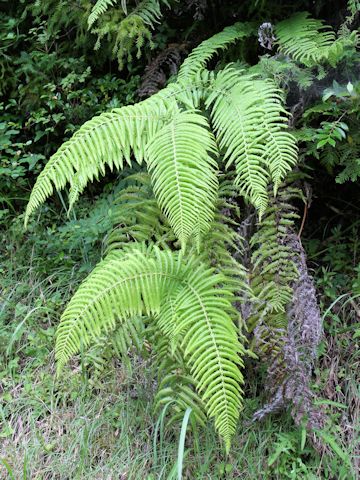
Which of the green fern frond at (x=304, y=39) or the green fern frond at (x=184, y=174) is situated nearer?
the green fern frond at (x=184, y=174)

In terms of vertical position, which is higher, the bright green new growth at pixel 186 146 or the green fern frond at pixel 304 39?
the green fern frond at pixel 304 39

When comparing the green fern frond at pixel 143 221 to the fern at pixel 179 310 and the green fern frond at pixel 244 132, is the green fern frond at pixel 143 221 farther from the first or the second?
the green fern frond at pixel 244 132

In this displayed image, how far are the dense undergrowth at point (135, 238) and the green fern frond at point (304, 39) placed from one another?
44mm

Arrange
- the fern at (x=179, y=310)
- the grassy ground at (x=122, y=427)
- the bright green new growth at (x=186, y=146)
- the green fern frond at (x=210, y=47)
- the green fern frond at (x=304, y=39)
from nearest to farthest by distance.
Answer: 1. the fern at (x=179, y=310)
2. the bright green new growth at (x=186, y=146)
3. the grassy ground at (x=122, y=427)
4. the green fern frond at (x=304, y=39)
5. the green fern frond at (x=210, y=47)

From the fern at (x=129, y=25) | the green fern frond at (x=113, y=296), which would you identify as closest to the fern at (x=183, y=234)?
the green fern frond at (x=113, y=296)

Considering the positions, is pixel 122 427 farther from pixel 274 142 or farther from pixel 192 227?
pixel 274 142

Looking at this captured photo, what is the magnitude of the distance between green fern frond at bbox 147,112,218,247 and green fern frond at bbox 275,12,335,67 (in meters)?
0.59

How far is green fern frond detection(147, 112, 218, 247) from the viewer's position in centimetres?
205

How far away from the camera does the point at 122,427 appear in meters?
2.38

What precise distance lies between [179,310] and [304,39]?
1389 mm

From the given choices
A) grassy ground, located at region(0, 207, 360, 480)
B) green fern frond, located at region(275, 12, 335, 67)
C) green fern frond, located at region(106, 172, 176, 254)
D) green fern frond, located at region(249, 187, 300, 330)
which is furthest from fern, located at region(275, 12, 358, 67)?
grassy ground, located at region(0, 207, 360, 480)

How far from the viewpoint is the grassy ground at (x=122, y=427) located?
224 centimetres

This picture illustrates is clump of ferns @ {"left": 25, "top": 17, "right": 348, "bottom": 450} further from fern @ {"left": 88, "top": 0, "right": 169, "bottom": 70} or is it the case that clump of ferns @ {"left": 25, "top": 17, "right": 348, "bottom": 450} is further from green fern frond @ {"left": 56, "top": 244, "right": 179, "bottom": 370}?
fern @ {"left": 88, "top": 0, "right": 169, "bottom": 70}

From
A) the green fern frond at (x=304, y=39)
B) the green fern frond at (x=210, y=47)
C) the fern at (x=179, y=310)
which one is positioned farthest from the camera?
the green fern frond at (x=210, y=47)
